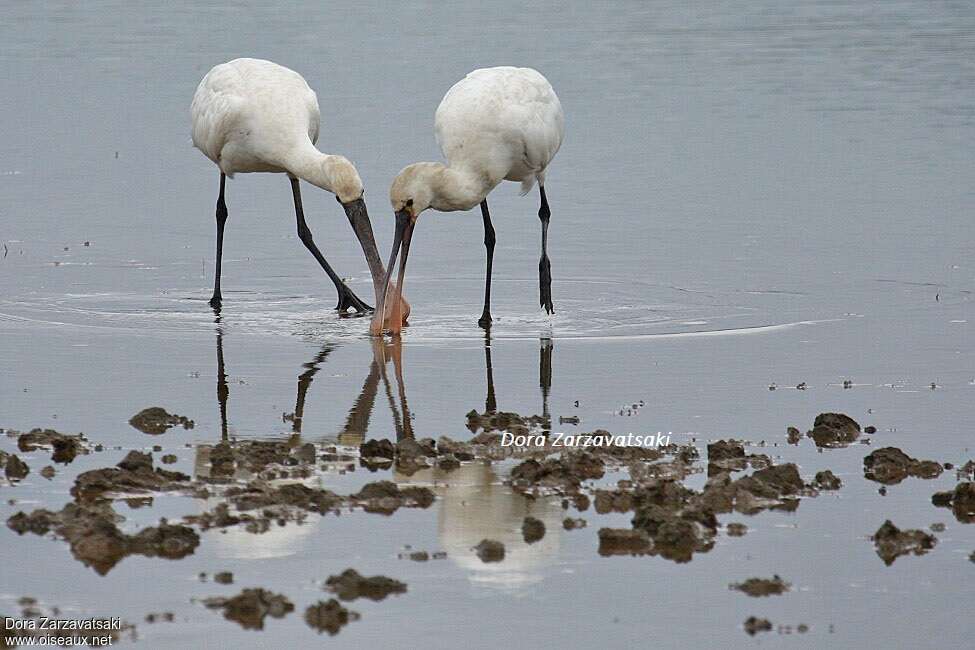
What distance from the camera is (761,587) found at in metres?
7.07

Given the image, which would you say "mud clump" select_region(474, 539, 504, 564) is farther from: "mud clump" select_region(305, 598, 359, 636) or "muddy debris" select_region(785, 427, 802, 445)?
"muddy debris" select_region(785, 427, 802, 445)

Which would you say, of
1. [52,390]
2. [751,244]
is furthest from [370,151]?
[52,390]

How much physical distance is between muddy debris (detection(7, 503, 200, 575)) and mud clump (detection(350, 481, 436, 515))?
848 millimetres

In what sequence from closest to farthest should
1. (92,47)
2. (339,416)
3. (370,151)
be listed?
1. (339,416)
2. (370,151)
3. (92,47)

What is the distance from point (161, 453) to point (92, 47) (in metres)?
27.6

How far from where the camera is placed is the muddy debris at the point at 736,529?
777 centimetres

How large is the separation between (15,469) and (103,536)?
1277mm

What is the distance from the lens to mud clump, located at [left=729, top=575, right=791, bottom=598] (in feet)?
23.1

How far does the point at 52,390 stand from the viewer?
35.0ft

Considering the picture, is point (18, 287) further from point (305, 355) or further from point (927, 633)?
point (927, 633)

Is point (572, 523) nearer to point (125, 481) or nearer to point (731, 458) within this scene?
point (731, 458)

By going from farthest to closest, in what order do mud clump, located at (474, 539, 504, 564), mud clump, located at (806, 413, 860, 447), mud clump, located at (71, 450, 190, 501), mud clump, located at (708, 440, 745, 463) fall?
mud clump, located at (806, 413, 860, 447)
mud clump, located at (708, 440, 745, 463)
mud clump, located at (71, 450, 190, 501)
mud clump, located at (474, 539, 504, 564)

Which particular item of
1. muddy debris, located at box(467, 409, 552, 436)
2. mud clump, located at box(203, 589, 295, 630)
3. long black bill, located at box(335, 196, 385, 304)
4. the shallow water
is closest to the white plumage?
long black bill, located at box(335, 196, 385, 304)

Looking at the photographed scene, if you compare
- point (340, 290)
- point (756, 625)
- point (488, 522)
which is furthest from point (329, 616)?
point (340, 290)
